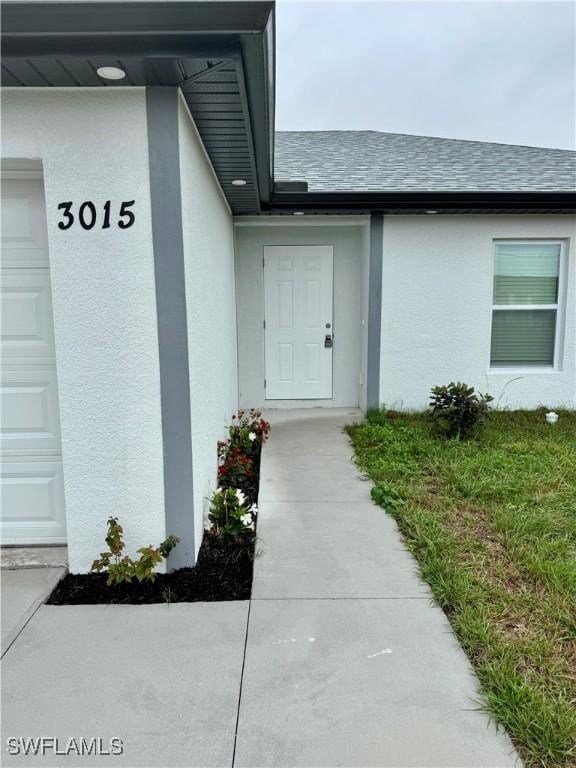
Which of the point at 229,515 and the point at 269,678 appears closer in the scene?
the point at 269,678

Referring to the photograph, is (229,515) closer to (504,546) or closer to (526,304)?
(504,546)

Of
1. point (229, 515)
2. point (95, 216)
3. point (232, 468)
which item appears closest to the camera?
point (95, 216)

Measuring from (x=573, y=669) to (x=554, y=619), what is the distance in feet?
1.15

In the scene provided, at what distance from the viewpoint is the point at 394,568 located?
2941mm

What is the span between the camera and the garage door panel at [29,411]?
2.91 metres

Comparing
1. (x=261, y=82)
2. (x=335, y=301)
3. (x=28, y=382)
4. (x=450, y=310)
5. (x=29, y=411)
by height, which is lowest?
(x=29, y=411)

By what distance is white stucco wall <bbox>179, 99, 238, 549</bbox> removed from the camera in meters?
2.80

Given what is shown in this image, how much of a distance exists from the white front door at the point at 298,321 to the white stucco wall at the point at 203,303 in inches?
78.8

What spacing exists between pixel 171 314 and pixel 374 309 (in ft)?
13.4

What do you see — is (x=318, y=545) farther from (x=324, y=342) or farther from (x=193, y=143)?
(x=324, y=342)

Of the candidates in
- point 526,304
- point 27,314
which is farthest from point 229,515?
point 526,304

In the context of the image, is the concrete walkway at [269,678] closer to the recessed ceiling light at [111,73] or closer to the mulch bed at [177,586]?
the mulch bed at [177,586]

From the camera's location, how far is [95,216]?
8.39 feet

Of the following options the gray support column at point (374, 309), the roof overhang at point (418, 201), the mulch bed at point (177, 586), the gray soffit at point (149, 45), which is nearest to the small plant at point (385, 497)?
the mulch bed at point (177, 586)
